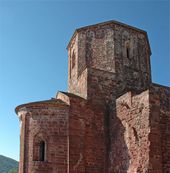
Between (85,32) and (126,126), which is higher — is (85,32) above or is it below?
above

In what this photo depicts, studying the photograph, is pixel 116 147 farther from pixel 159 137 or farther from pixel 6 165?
pixel 6 165

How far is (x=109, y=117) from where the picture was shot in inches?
593

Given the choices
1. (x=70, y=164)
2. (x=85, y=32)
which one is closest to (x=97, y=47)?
(x=85, y=32)

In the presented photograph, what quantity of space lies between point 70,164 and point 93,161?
118 cm

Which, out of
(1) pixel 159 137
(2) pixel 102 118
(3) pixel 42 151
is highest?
(2) pixel 102 118

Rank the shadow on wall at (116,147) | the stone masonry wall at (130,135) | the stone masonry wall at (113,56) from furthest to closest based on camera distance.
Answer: the stone masonry wall at (113,56) → the shadow on wall at (116,147) → the stone masonry wall at (130,135)

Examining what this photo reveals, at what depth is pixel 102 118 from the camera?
14.9 m

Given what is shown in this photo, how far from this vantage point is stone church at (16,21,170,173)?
1237 cm

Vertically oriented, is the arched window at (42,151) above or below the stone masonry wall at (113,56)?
below

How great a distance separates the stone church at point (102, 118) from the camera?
12367 mm

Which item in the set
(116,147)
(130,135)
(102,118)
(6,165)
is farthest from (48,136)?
(6,165)

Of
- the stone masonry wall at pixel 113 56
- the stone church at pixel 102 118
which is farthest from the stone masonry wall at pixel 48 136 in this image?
the stone masonry wall at pixel 113 56

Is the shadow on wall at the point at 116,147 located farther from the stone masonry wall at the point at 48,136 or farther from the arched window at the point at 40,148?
the arched window at the point at 40,148

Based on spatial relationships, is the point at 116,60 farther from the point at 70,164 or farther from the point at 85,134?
the point at 70,164
